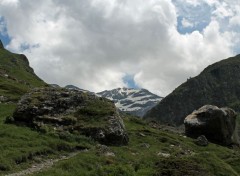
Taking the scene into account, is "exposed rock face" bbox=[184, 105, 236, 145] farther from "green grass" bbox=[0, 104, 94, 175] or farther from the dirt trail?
the dirt trail

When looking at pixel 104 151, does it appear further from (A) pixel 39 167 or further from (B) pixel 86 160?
(A) pixel 39 167

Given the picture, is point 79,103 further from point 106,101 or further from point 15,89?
point 15,89

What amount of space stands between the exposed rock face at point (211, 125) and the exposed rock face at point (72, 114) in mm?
35176

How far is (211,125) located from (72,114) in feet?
135

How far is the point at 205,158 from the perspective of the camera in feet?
128

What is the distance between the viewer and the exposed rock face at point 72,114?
4556 cm

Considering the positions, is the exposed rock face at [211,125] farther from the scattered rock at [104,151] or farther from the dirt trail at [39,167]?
the dirt trail at [39,167]

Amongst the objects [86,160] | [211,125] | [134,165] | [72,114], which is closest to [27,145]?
[86,160]

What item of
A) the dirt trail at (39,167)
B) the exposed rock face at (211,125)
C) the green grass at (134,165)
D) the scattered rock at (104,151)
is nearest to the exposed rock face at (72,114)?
the green grass at (134,165)

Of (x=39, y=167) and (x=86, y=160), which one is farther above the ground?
(x=86, y=160)

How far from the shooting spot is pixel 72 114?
48.5 m

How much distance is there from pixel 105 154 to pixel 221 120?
163 ft

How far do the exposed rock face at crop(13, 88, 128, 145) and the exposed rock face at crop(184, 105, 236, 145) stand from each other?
3518cm

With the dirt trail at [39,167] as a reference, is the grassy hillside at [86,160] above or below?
above
